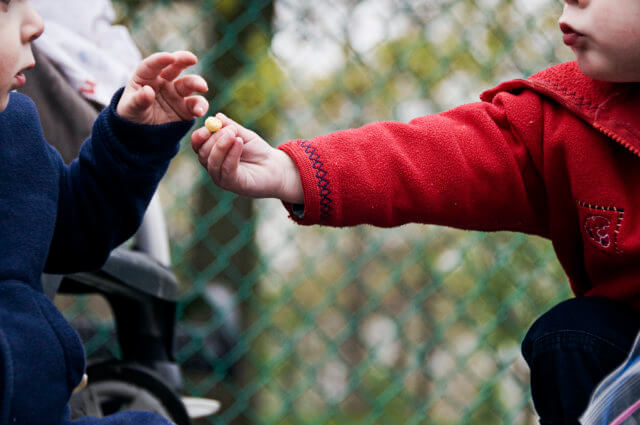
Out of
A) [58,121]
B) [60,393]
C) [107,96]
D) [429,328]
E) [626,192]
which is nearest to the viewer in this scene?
[60,393]

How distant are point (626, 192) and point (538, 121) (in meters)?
0.16

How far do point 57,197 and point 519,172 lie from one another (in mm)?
611

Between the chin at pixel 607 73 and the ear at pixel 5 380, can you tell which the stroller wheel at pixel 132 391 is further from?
the chin at pixel 607 73

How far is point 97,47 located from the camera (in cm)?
148

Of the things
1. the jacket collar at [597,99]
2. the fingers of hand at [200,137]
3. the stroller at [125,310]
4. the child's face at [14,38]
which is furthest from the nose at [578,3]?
the stroller at [125,310]

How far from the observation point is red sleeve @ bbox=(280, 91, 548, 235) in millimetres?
971

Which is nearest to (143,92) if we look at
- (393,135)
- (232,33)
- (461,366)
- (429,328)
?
(393,135)

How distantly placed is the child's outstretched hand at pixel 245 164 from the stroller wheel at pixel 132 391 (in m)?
0.44

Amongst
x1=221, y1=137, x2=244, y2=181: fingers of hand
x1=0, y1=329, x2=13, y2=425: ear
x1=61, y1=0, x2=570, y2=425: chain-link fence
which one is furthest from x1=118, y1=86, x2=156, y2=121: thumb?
x1=61, y1=0, x2=570, y2=425: chain-link fence

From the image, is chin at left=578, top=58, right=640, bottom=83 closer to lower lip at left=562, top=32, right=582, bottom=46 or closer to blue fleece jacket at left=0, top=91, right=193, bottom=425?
lower lip at left=562, top=32, right=582, bottom=46

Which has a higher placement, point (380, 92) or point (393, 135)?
point (393, 135)

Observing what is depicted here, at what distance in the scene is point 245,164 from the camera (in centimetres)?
96

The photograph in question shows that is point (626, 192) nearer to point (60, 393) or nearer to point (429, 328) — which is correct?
point (60, 393)

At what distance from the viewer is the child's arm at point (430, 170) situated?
37.9 inches
